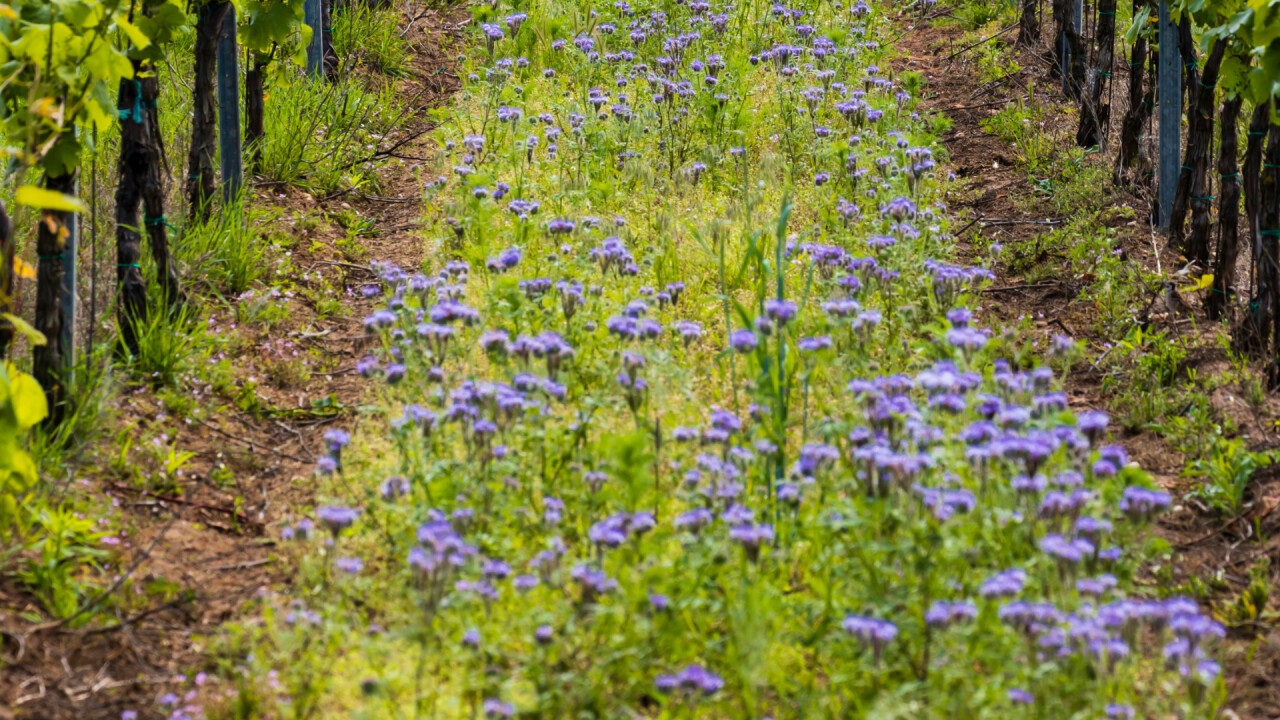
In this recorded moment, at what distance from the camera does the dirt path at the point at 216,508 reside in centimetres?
348

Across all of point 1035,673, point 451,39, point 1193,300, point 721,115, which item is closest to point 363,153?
point 721,115

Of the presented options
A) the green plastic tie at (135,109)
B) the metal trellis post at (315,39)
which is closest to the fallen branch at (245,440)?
the green plastic tie at (135,109)

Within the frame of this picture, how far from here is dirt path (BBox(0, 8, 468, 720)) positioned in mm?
3480

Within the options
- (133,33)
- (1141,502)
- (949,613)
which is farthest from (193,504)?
(1141,502)

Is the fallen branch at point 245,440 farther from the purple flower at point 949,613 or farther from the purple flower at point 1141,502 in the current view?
the purple flower at point 1141,502

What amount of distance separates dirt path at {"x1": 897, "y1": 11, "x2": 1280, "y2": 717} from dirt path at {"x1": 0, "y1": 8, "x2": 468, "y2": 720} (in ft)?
9.08

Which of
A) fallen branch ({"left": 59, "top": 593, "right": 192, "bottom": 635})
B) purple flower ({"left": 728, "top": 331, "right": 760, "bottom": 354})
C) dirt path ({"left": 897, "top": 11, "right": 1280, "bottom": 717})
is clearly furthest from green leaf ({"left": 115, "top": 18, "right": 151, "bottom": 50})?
dirt path ({"left": 897, "top": 11, "right": 1280, "bottom": 717})

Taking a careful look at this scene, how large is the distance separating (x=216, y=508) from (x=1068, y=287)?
3907 mm

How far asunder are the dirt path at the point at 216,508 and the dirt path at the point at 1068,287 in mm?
2767

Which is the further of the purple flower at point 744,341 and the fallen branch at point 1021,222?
the fallen branch at point 1021,222

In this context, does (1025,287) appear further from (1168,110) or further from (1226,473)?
(1226,473)

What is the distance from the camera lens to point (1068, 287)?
6188mm

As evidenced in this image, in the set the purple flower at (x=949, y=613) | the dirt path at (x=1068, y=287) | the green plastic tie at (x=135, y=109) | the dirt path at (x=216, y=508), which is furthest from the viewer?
the green plastic tie at (x=135, y=109)

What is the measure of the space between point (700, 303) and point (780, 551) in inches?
86.5
